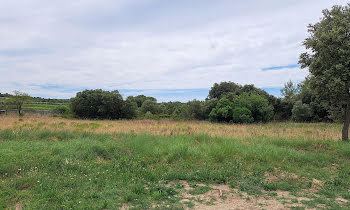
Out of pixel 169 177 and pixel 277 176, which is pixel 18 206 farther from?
pixel 277 176

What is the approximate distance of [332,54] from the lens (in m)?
9.16

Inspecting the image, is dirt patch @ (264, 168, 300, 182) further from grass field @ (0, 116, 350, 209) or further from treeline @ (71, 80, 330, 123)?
treeline @ (71, 80, 330, 123)

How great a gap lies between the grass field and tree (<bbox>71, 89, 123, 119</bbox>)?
70.7 ft

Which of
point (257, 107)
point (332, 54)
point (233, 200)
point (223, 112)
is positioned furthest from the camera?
point (257, 107)

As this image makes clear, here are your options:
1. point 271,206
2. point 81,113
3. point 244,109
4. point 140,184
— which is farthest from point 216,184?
point 81,113

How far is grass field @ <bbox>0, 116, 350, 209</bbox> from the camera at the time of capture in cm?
444

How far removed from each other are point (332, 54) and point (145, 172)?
913 cm

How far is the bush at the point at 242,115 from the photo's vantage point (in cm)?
2414

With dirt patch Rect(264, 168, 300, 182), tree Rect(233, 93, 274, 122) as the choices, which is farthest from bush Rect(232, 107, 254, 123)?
dirt patch Rect(264, 168, 300, 182)

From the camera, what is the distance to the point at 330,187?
5398mm

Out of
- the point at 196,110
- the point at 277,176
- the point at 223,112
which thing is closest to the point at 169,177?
the point at 277,176

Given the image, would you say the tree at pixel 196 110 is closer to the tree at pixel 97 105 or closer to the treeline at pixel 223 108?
the treeline at pixel 223 108

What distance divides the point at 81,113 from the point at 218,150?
27413mm

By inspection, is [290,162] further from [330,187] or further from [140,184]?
[140,184]
